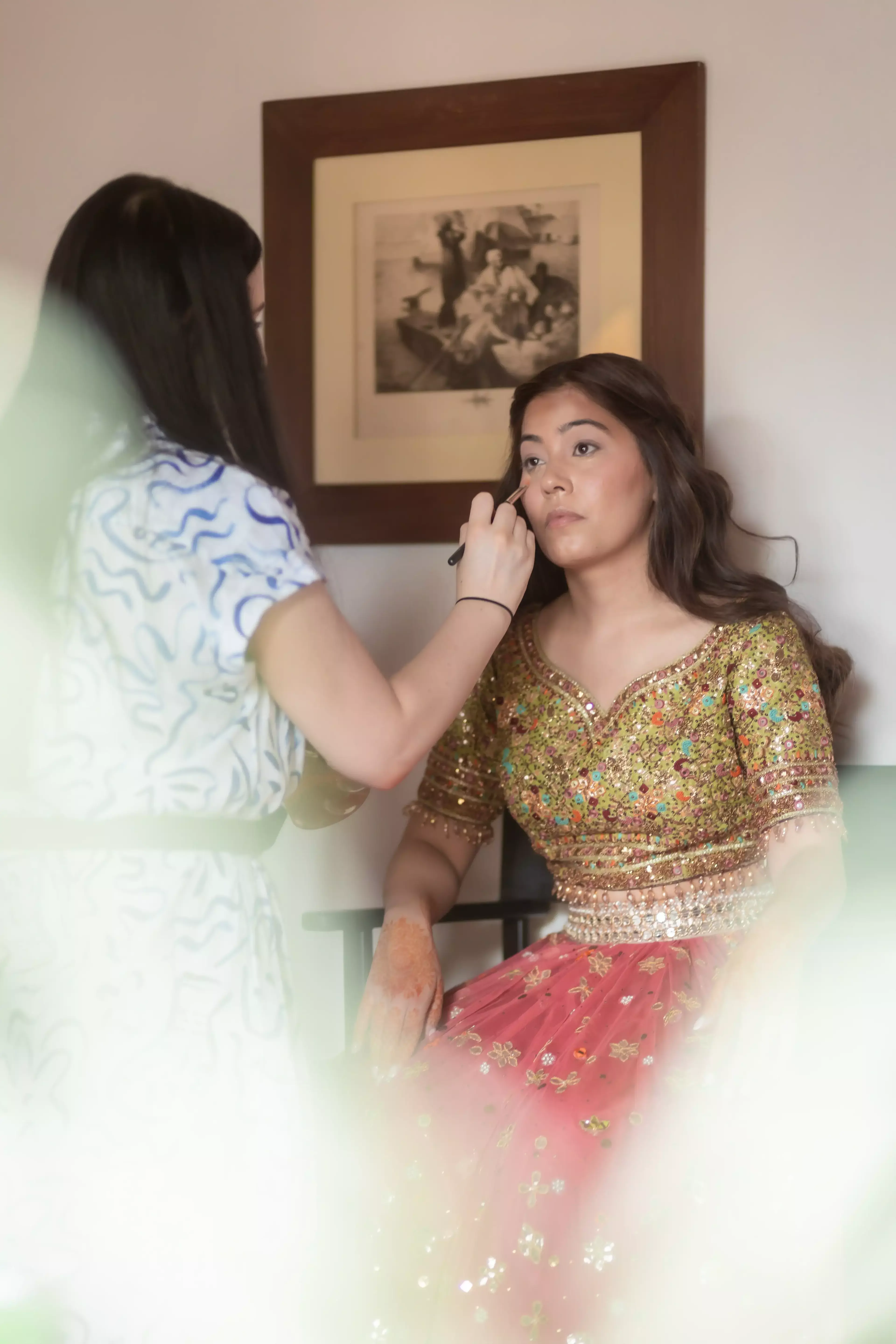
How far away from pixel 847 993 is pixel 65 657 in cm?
120

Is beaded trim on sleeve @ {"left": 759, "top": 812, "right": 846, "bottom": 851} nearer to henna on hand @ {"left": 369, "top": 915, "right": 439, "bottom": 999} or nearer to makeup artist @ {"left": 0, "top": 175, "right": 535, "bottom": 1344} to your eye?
henna on hand @ {"left": 369, "top": 915, "right": 439, "bottom": 999}

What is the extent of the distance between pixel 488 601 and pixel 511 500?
38cm

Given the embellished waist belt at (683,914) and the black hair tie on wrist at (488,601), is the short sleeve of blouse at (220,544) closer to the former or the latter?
the black hair tie on wrist at (488,601)

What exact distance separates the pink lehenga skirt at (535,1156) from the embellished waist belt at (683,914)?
40 millimetres

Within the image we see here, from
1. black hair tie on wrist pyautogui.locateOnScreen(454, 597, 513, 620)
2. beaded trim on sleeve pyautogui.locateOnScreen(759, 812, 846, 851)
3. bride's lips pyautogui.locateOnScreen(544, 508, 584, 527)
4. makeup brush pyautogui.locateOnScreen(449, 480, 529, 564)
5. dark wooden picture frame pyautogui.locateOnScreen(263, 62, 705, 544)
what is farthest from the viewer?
dark wooden picture frame pyautogui.locateOnScreen(263, 62, 705, 544)

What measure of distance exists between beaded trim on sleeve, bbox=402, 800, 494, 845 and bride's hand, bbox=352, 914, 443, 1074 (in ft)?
0.72

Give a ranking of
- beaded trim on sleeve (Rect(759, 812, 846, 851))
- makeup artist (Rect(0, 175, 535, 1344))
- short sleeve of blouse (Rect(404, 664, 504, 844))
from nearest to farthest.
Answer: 1. makeup artist (Rect(0, 175, 535, 1344))
2. beaded trim on sleeve (Rect(759, 812, 846, 851))
3. short sleeve of blouse (Rect(404, 664, 504, 844))

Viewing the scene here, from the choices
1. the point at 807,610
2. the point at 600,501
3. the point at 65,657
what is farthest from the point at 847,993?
the point at 65,657

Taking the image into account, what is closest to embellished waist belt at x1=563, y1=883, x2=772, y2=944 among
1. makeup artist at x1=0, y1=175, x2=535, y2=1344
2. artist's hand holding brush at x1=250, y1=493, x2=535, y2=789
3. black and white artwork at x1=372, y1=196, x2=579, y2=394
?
artist's hand holding brush at x1=250, y1=493, x2=535, y2=789

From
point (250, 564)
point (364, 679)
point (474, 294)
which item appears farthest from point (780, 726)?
point (474, 294)

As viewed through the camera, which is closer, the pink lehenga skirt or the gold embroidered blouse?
the pink lehenga skirt

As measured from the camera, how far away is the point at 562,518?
179 centimetres

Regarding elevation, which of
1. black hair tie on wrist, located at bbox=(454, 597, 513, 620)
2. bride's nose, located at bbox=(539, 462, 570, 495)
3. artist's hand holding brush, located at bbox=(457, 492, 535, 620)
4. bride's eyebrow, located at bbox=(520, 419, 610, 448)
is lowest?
black hair tie on wrist, located at bbox=(454, 597, 513, 620)

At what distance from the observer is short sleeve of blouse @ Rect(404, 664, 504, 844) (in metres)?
1.96
